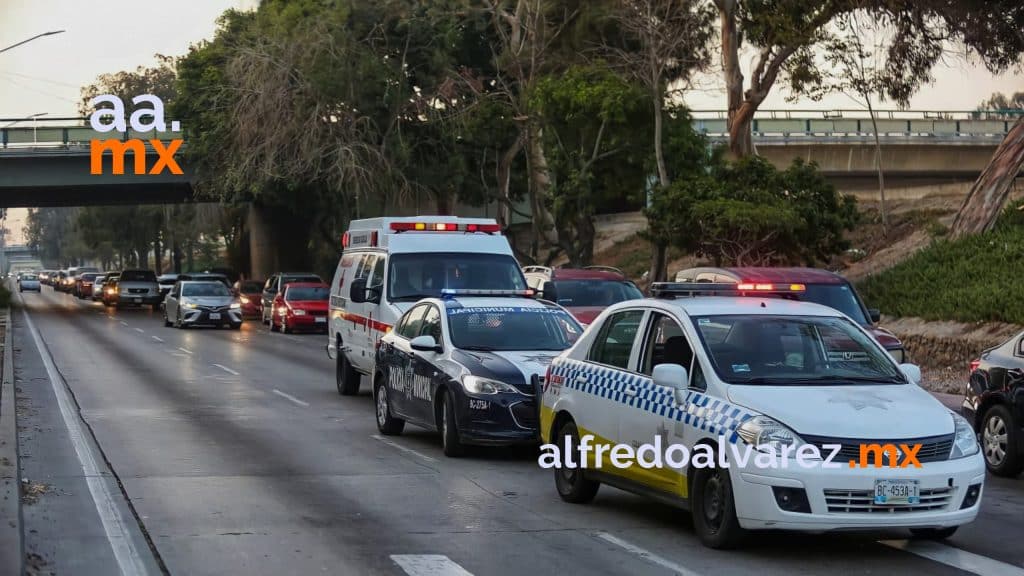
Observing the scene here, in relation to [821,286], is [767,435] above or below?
below

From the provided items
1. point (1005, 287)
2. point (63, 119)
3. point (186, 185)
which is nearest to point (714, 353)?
point (1005, 287)

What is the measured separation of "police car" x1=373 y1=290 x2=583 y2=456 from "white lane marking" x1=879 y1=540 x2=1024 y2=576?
4933 mm

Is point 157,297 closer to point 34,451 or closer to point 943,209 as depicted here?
point 943,209

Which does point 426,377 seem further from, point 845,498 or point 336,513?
point 845,498

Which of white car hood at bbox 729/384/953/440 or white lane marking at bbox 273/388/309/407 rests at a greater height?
white car hood at bbox 729/384/953/440

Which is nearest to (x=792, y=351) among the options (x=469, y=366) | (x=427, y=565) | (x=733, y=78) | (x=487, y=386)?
(x=427, y=565)

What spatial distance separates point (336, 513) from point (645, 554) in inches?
110

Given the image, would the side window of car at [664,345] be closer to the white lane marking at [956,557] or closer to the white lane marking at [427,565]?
the white lane marking at [956,557]

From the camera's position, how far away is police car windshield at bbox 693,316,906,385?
1004 cm

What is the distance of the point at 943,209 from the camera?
4309 cm

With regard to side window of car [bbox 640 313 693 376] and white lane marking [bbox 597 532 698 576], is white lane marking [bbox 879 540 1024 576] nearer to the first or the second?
white lane marking [bbox 597 532 698 576]

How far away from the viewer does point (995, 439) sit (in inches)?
539

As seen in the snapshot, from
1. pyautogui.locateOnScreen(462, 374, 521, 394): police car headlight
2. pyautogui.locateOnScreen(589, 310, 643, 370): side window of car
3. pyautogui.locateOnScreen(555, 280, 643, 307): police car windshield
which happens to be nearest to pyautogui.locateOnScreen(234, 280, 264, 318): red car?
pyautogui.locateOnScreen(555, 280, 643, 307): police car windshield

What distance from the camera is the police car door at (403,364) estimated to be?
16.0m
